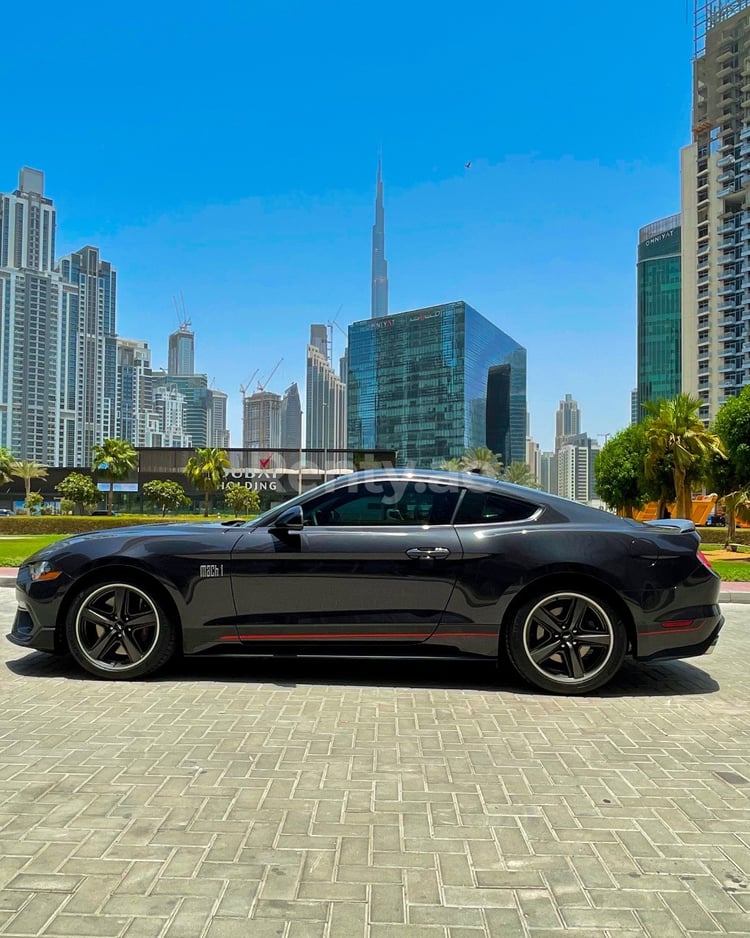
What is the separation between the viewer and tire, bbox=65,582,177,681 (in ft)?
16.2

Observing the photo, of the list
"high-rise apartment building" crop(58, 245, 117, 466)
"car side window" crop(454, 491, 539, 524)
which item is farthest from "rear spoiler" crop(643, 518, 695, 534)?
"high-rise apartment building" crop(58, 245, 117, 466)

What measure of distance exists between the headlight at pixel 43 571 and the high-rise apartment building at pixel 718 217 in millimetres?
113444

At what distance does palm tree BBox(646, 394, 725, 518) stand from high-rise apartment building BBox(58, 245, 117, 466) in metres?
124

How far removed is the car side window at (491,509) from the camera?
4930 millimetres

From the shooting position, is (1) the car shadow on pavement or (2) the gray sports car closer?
(2) the gray sports car

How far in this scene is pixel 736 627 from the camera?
324 inches

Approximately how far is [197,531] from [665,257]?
160 m

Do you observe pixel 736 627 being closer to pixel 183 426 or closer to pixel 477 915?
pixel 477 915

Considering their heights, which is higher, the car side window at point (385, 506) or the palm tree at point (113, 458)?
the palm tree at point (113, 458)

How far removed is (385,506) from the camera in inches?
196

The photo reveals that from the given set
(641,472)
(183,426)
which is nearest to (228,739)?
(641,472)

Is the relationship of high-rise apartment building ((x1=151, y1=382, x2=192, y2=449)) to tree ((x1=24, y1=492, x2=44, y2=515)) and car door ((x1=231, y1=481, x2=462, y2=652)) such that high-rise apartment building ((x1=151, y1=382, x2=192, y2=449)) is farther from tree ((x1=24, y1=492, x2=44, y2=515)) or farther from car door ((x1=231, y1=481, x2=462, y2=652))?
car door ((x1=231, y1=481, x2=462, y2=652))

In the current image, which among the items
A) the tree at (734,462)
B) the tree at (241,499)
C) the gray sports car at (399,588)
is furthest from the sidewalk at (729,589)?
the tree at (241,499)

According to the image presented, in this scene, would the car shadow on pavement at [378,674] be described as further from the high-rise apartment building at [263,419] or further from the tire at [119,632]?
the high-rise apartment building at [263,419]
